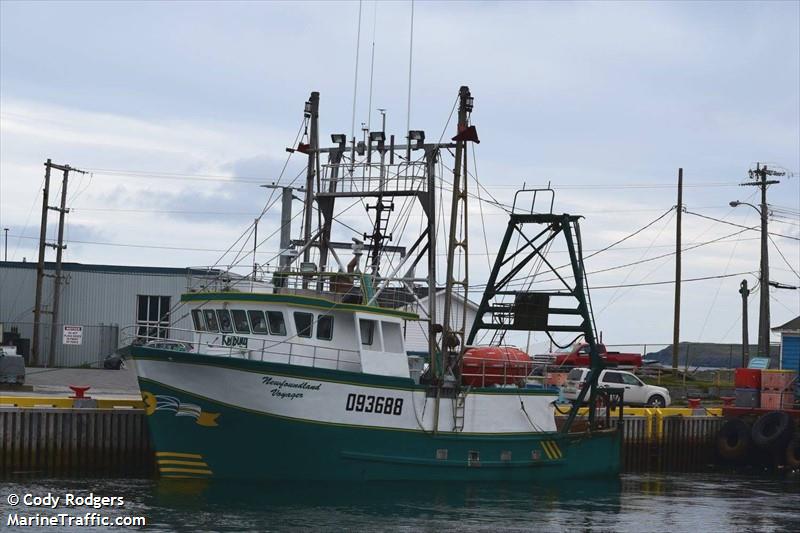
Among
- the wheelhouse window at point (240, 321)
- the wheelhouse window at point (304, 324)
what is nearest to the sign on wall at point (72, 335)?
the wheelhouse window at point (240, 321)

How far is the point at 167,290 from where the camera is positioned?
59.0 meters

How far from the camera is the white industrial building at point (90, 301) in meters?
58.9

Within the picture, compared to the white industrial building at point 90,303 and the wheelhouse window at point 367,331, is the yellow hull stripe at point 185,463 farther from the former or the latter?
the white industrial building at point 90,303

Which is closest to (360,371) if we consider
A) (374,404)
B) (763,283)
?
(374,404)

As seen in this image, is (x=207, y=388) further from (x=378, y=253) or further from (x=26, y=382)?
(x=26, y=382)

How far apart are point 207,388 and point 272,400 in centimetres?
150

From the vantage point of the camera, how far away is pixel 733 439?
4041cm

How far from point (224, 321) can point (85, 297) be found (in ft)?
111

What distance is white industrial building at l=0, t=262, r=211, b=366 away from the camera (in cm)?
5888

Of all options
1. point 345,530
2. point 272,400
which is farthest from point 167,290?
point 345,530

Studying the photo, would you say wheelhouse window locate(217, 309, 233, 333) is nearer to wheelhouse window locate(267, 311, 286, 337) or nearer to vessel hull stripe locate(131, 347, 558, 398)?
wheelhouse window locate(267, 311, 286, 337)

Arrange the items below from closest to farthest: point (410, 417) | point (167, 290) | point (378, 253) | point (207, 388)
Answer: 1. point (207, 388)
2. point (410, 417)
3. point (378, 253)
4. point (167, 290)

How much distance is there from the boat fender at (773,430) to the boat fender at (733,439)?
0.57 m
